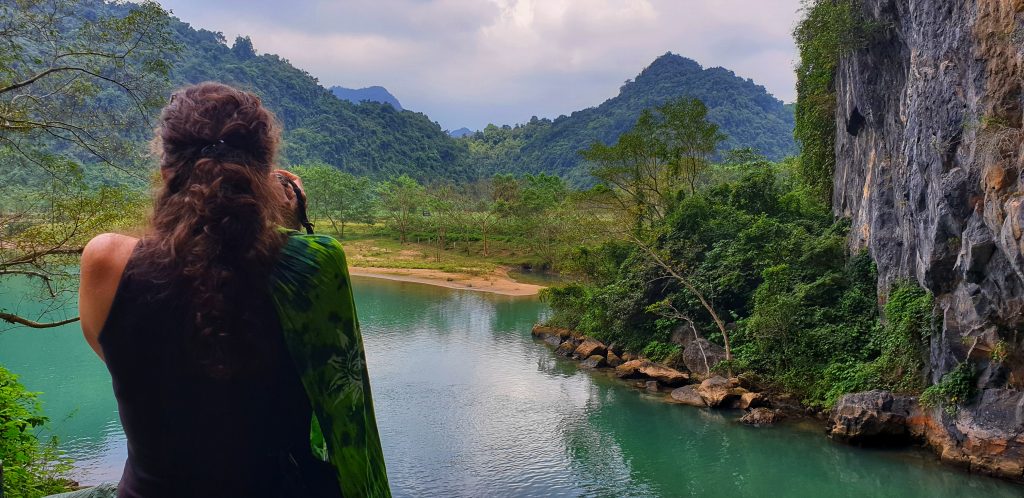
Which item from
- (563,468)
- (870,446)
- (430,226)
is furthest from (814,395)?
(430,226)

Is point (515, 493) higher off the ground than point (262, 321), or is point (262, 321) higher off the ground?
point (262, 321)

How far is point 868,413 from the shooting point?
879 centimetres

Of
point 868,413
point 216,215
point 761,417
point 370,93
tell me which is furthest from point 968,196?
point 370,93

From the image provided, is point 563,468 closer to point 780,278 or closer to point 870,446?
point 870,446

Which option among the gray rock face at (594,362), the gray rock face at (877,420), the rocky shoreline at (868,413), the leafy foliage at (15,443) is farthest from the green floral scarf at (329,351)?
the gray rock face at (594,362)

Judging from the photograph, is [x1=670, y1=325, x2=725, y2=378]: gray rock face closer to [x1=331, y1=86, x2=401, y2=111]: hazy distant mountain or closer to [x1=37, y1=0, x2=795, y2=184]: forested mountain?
[x1=37, y1=0, x2=795, y2=184]: forested mountain

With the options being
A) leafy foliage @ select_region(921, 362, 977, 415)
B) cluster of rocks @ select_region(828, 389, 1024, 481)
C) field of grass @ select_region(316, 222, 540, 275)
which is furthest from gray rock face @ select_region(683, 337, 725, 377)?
field of grass @ select_region(316, 222, 540, 275)

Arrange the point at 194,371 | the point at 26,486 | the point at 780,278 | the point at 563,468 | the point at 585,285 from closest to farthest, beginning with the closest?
the point at 194,371, the point at 26,486, the point at 563,468, the point at 780,278, the point at 585,285

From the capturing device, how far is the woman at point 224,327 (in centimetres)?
89

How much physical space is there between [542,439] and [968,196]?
6.29 metres

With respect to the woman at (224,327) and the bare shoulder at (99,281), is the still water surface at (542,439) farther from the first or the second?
the bare shoulder at (99,281)

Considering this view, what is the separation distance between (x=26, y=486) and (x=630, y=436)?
7.67m

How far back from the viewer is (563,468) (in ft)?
28.3

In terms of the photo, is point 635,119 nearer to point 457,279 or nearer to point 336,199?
point 336,199
